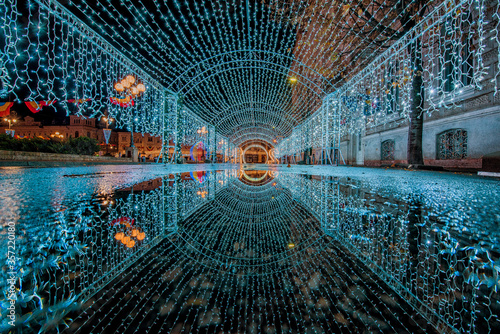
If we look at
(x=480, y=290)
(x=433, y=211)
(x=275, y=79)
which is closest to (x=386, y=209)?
(x=433, y=211)

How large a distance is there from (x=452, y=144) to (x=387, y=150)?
412 centimetres

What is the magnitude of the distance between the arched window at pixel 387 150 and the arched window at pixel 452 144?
9.93ft

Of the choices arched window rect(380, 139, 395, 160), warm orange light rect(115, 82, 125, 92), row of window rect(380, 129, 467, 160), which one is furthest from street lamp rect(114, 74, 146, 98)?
arched window rect(380, 139, 395, 160)

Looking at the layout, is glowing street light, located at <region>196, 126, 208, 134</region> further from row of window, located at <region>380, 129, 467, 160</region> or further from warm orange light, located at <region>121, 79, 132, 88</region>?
row of window, located at <region>380, 129, 467, 160</region>

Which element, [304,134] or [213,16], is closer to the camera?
[213,16]

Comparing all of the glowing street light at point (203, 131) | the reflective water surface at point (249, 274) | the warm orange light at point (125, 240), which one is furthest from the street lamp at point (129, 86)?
the glowing street light at point (203, 131)

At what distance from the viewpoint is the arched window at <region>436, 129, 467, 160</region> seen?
25.6 ft

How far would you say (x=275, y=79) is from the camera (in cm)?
1280

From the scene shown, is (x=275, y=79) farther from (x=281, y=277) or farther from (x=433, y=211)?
(x=281, y=277)

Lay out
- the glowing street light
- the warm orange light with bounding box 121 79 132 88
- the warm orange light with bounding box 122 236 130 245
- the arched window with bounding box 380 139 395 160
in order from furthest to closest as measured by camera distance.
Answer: the glowing street light
the arched window with bounding box 380 139 395 160
the warm orange light with bounding box 121 79 132 88
the warm orange light with bounding box 122 236 130 245

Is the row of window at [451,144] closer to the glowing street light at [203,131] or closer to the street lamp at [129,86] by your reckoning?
the street lamp at [129,86]

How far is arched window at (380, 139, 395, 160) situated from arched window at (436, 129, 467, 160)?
3.03 metres

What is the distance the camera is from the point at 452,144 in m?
8.27

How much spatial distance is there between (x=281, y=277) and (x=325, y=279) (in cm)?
13
